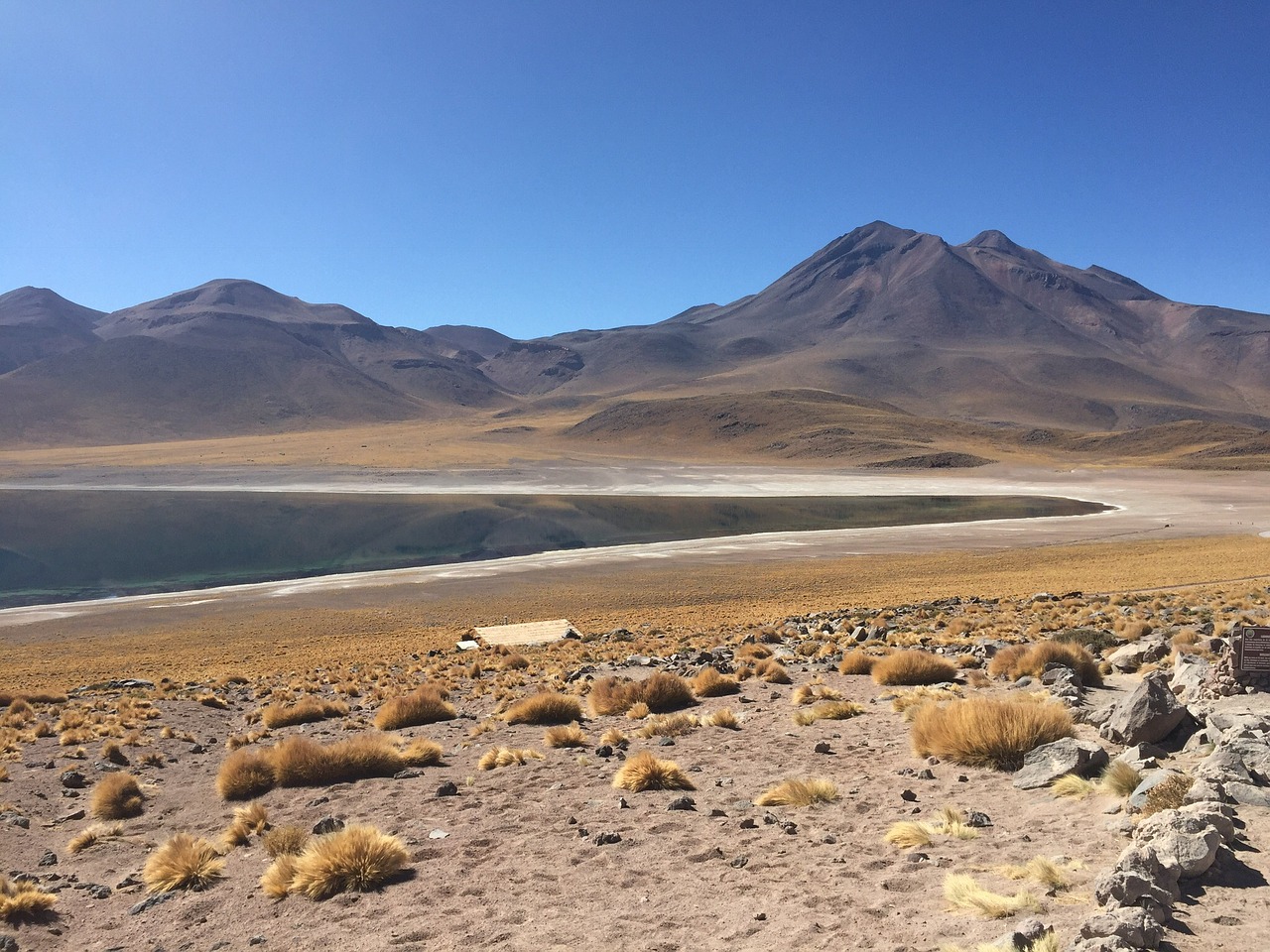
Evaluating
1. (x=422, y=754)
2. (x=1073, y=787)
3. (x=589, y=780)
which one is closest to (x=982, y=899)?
(x=1073, y=787)

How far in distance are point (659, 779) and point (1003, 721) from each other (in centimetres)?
320

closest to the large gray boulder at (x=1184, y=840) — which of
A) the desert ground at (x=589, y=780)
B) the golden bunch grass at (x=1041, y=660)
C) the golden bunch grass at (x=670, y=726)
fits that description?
the desert ground at (x=589, y=780)

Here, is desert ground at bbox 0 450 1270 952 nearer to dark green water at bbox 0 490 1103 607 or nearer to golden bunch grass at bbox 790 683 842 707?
golden bunch grass at bbox 790 683 842 707

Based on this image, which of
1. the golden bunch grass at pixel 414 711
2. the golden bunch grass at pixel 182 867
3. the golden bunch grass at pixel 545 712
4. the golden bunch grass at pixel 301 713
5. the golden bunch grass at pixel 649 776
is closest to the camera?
the golden bunch grass at pixel 182 867

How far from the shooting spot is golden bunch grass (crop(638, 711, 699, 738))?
987cm

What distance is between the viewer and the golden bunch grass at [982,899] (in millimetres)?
4688

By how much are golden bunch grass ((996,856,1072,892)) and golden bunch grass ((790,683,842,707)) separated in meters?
5.53

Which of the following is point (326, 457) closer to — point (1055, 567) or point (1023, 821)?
point (1055, 567)

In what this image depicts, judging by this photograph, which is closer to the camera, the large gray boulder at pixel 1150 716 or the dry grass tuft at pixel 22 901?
the dry grass tuft at pixel 22 901

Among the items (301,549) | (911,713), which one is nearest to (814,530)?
(301,549)

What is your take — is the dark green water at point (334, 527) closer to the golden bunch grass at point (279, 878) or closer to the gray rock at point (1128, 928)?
the golden bunch grass at point (279, 878)

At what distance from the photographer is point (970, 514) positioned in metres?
56.4

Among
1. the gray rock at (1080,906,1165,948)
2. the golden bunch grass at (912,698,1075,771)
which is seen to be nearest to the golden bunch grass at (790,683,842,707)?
the golden bunch grass at (912,698,1075,771)

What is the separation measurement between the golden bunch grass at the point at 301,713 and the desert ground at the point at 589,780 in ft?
0.50
